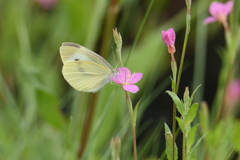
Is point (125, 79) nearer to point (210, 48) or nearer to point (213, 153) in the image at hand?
point (213, 153)

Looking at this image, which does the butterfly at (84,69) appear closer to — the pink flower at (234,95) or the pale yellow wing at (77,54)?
the pale yellow wing at (77,54)

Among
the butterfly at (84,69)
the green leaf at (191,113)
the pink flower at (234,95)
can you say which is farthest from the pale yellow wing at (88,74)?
the pink flower at (234,95)

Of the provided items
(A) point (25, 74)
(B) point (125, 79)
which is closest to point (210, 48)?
(A) point (25, 74)

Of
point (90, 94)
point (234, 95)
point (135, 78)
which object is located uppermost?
point (135, 78)

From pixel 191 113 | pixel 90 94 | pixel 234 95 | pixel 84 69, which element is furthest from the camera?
pixel 90 94

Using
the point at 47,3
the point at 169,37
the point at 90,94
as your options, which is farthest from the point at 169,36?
the point at 47,3

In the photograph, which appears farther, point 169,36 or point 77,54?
point 77,54

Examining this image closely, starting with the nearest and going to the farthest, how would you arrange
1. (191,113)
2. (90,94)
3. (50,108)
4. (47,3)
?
1. (191,113)
2. (50,108)
3. (90,94)
4. (47,3)

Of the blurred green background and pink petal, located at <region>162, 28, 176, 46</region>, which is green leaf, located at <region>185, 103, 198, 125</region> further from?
the blurred green background

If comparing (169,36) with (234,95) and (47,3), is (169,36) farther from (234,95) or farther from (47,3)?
(47,3)
